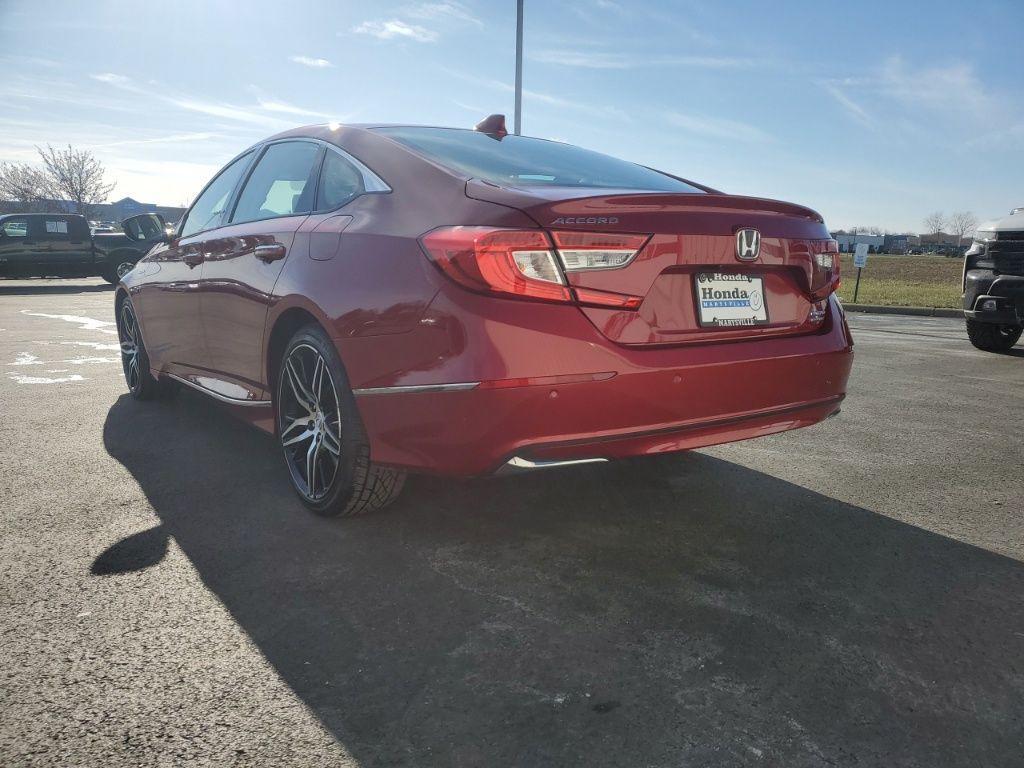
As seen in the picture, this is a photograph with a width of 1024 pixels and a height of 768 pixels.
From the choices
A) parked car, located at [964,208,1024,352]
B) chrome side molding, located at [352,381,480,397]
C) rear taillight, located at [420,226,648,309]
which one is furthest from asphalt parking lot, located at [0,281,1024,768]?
parked car, located at [964,208,1024,352]

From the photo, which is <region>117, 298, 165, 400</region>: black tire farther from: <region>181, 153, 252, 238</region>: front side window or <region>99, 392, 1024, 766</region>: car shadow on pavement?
<region>99, 392, 1024, 766</region>: car shadow on pavement

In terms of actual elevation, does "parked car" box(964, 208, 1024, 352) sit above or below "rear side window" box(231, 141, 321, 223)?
Result: below

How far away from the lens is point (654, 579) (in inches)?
101

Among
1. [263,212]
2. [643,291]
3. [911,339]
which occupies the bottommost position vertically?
[911,339]

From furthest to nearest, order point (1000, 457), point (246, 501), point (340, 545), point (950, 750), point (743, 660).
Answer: point (1000, 457) → point (246, 501) → point (340, 545) → point (743, 660) → point (950, 750)

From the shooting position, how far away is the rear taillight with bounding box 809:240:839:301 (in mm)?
2975

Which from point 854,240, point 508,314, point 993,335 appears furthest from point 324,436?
point 854,240

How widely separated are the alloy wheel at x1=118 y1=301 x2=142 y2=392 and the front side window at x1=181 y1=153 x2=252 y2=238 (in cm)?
100

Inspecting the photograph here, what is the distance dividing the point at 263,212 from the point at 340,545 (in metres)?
1.73

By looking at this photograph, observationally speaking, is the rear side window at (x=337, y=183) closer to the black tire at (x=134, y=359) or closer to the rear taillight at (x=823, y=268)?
the rear taillight at (x=823, y=268)

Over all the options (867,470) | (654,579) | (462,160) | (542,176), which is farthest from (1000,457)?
(462,160)

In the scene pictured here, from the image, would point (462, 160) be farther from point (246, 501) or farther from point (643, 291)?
point (246, 501)

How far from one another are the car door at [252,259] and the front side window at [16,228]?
59.0 ft

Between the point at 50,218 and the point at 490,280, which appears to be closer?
the point at 490,280
